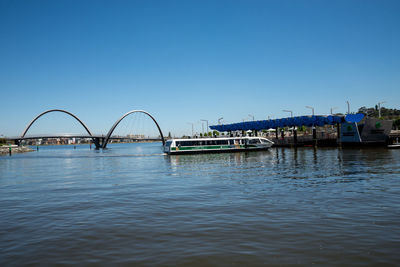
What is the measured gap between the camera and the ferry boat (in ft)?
227

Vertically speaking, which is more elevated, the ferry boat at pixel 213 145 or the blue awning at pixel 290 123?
the blue awning at pixel 290 123

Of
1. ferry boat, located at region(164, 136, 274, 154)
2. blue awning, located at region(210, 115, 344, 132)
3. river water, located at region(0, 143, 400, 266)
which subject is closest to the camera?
river water, located at region(0, 143, 400, 266)

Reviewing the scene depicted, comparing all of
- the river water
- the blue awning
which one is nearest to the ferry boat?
the blue awning

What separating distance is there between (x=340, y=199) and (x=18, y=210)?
16.0m

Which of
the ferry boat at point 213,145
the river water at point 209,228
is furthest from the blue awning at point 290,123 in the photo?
the river water at point 209,228

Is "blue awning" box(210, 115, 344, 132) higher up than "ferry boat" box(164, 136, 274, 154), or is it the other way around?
"blue awning" box(210, 115, 344, 132)

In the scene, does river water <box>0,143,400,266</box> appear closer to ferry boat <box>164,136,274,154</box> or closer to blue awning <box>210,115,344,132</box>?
ferry boat <box>164,136,274,154</box>

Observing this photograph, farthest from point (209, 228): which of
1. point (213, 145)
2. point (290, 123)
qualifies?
point (290, 123)

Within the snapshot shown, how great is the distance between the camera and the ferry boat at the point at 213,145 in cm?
6925

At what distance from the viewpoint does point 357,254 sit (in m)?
7.75

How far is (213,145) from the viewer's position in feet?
233

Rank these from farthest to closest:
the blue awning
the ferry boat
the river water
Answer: the blue awning
the ferry boat
the river water

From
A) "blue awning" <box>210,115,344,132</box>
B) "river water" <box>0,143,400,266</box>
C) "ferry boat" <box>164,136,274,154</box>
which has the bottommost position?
"river water" <box>0,143,400,266</box>

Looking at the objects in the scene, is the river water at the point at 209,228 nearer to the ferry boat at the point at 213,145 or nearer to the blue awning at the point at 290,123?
the ferry boat at the point at 213,145
